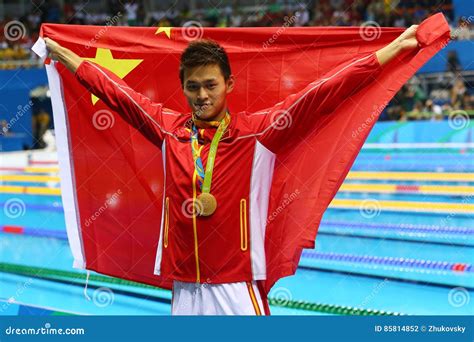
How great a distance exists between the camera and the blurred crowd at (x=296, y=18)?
49.0 ft

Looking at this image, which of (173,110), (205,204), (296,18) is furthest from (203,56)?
(296,18)

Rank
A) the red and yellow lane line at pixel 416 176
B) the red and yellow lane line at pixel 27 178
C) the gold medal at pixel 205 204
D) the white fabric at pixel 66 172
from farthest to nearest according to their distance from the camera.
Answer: the red and yellow lane line at pixel 27 178, the red and yellow lane line at pixel 416 176, the white fabric at pixel 66 172, the gold medal at pixel 205 204

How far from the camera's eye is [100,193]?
11.4 feet

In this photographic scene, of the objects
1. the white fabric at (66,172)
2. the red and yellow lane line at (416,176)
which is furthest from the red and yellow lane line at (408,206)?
the white fabric at (66,172)

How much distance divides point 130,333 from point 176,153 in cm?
82

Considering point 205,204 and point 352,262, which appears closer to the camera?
point 205,204

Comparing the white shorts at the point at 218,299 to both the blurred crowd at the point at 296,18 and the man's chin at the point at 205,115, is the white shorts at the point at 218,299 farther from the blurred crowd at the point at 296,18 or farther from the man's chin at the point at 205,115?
the blurred crowd at the point at 296,18

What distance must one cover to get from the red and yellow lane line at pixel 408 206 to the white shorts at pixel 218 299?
6666 millimetres

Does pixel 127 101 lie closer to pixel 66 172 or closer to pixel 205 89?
pixel 205 89

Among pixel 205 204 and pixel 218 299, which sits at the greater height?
pixel 205 204

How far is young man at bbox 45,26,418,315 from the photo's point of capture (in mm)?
2643

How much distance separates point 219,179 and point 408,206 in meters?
6.96

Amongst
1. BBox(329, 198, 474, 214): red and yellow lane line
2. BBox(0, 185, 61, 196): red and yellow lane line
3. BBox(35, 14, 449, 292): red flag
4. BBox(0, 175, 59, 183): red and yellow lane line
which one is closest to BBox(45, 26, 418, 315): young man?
BBox(35, 14, 449, 292): red flag

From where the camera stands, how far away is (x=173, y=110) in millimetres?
3293
